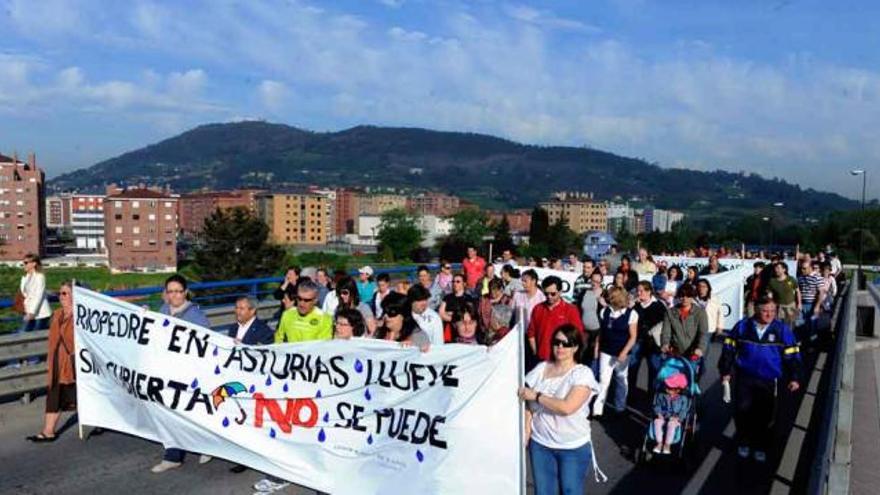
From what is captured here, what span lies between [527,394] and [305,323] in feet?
9.45

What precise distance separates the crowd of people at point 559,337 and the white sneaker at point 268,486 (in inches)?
0.6

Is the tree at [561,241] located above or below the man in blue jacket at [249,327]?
below

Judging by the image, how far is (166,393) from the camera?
7.59m

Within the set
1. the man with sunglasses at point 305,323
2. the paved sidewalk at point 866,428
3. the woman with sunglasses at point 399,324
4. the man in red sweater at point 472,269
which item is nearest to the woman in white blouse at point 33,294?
the man with sunglasses at point 305,323

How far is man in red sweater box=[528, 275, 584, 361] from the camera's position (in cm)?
888

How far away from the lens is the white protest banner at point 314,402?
574 cm

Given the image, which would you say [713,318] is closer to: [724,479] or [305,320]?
[724,479]

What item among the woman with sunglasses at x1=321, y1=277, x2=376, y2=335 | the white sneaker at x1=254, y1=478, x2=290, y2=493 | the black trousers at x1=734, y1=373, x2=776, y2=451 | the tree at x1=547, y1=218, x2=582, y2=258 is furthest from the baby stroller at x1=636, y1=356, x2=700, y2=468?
the tree at x1=547, y1=218, x2=582, y2=258

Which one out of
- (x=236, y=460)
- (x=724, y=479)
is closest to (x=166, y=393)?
(x=236, y=460)

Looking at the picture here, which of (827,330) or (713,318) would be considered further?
(827,330)

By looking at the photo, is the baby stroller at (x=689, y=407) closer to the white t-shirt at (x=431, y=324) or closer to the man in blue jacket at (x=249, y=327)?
the white t-shirt at (x=431, y=324)

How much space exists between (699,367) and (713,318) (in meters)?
1.73

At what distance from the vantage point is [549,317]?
8984 mm

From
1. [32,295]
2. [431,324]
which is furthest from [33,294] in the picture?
[431,324]
